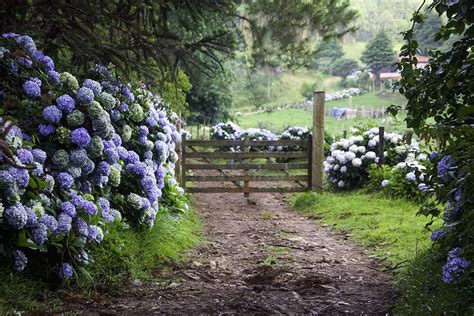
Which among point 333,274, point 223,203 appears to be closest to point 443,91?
point 333,274

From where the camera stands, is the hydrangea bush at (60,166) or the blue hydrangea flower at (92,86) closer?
the hydrangea bush at (60,166)

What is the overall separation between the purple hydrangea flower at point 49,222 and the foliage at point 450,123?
2579 mm

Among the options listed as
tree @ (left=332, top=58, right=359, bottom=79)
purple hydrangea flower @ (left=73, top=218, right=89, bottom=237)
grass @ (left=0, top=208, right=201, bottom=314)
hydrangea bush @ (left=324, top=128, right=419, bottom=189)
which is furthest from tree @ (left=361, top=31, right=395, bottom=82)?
purple hydrangea flower @ (left=73, top=218, right=89, bottom=237)

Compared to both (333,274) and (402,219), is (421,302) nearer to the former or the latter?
(333,274)

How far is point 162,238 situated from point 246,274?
1121mm

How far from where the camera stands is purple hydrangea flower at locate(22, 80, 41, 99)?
4242 millimetres

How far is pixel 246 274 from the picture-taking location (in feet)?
16.6

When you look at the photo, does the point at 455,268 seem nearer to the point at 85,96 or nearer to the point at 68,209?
the point at 68,209

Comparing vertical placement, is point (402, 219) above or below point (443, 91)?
below

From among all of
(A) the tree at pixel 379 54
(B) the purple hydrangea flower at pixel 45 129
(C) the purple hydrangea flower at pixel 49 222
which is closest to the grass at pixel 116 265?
(C) the purple hydrangea flower at pixel 49 222

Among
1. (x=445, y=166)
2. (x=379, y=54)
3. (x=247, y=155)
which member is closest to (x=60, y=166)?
(x=445, y=166)

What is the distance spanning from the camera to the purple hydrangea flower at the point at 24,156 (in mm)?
3651

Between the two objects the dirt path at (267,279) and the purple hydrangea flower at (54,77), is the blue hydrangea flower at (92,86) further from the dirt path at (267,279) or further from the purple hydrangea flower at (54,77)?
the dirt path at (267,279)

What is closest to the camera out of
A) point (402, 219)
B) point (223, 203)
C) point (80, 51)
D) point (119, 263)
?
point (119, 263)
